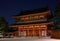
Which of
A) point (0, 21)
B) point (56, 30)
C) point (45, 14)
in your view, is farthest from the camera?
point (0, 21)

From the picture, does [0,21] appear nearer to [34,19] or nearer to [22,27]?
[22,27]

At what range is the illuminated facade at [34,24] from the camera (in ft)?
87.7

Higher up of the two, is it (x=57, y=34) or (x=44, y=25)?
(x=44, y=25)

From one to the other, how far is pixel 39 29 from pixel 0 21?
8.07 m

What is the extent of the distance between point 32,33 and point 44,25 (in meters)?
2.75

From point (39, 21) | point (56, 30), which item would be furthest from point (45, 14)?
point (56, 30)

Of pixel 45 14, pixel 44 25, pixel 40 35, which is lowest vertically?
pixel 40 35

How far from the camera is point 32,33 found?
27.5 meters

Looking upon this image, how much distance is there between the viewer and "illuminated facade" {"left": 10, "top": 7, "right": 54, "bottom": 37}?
26730 millimetres

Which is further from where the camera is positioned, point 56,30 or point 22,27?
point 22,27

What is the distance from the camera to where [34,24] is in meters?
26.8

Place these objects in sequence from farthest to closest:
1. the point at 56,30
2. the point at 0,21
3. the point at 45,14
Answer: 1. the point at 0,21
2. the point at 45,14
3. the point at 56,30

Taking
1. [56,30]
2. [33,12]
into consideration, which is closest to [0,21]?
[33,12]

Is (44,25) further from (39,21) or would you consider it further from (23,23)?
(23,23)
